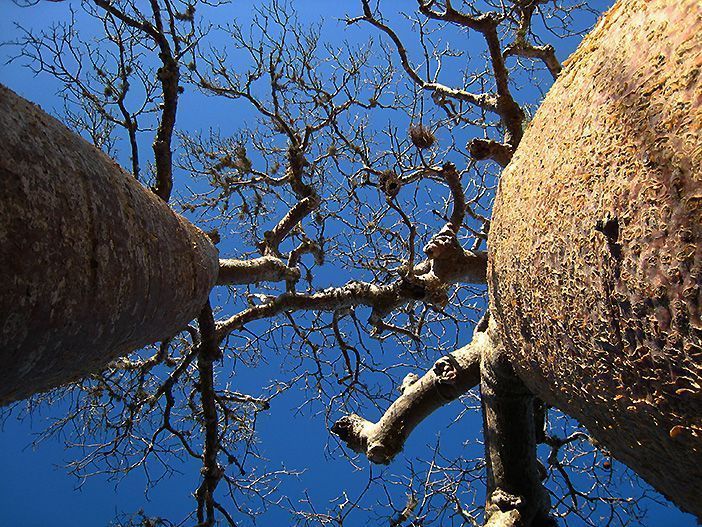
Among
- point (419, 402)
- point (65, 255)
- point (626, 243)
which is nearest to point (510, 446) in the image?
point (419, 402)

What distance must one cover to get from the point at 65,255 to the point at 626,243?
123 cm

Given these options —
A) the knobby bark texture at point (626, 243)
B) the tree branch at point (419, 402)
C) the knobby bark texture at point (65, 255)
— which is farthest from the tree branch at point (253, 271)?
the knobby bark texture at point (626, 243)

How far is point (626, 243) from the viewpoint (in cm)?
95

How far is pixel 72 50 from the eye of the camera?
4.30m

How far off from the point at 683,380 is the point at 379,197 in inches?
196

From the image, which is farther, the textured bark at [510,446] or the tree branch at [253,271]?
the tree branch at [253,271]

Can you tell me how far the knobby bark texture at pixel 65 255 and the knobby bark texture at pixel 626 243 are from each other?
46.6 inches

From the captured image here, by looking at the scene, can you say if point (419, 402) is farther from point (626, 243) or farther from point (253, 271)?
point (626, 243)

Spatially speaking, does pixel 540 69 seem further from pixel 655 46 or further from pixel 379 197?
pixel 655 46

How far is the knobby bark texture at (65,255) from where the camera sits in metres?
0.97

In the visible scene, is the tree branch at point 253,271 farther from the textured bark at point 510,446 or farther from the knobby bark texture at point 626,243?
the knobby bark texture at point 626,243

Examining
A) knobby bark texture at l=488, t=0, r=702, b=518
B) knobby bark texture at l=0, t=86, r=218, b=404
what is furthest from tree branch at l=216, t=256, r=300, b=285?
knobby bark texture at l=488, t=0, r=702, b=518

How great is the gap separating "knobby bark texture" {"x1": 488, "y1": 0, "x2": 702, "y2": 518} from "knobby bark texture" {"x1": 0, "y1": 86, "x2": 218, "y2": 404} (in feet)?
3.88

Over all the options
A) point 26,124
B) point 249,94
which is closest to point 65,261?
point 26,124
